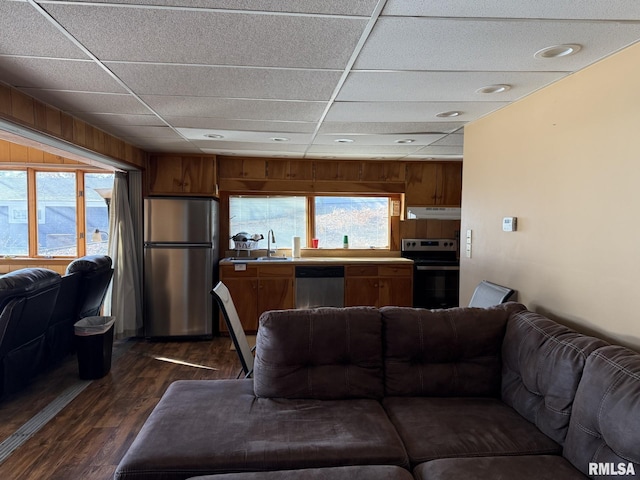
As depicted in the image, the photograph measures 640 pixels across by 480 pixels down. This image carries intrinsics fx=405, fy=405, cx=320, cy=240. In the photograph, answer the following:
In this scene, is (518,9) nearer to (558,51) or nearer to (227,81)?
(558,51)

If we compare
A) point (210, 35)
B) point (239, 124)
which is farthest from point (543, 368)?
point (239, 124)

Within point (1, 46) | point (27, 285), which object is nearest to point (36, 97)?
point (1, 46)

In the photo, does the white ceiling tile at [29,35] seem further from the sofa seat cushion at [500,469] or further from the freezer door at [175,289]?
the freezer door at [175,289]

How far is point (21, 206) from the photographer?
5230 mm

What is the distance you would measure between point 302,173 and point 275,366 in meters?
3.52

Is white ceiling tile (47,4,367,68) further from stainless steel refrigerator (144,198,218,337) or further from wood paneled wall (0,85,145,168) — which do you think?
stainless steel refrigerator (144,198,218,337)

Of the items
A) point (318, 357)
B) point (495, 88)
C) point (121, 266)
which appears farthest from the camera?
point (121, 266)

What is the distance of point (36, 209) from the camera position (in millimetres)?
5262

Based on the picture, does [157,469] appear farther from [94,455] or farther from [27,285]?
[27,285]

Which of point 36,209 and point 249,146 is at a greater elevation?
point 249,146

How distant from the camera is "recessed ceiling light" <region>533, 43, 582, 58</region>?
5.90 feet

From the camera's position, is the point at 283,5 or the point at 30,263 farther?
the point at 30,263

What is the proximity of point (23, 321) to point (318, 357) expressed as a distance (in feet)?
7.38

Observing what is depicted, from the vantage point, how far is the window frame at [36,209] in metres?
5.21
